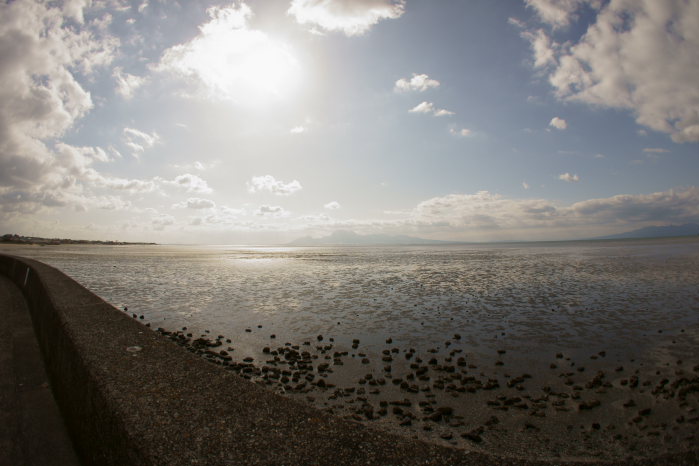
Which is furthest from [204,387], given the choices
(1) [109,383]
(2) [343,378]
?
(2) [343,378]

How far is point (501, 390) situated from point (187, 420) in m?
8.02

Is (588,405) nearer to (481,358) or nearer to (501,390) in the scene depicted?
(501,390)

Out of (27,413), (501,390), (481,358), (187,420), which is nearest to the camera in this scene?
(187,420)

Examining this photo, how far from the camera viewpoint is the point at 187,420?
4.59m

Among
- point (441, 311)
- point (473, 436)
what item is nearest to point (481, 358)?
point (473, 436)

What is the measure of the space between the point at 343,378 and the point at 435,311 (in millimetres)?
10102

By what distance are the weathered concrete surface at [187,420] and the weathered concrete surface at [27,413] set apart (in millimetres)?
263

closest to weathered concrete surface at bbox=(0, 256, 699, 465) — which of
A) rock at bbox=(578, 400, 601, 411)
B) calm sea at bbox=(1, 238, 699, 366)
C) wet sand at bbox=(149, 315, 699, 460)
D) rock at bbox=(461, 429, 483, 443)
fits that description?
wet sand at bbox=(149, 315, 699, 460)

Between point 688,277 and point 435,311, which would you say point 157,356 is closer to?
point 435,311

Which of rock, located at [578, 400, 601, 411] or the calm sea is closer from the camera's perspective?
rock, located at [578, 400, 601, 411]

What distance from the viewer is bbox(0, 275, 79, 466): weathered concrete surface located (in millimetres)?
5559

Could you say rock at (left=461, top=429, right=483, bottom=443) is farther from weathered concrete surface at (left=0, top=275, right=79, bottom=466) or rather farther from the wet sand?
weathered concrete surface at (left=0, top=275, right=79, bottom=466)

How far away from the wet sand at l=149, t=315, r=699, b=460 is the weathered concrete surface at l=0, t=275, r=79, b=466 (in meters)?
4.34

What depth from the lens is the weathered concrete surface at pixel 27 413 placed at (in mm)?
5559
